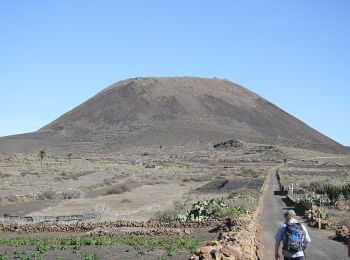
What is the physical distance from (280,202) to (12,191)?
21902 mm

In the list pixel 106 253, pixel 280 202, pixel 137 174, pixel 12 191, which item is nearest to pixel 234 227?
pixel 106 253

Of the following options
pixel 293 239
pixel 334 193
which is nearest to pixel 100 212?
pixel 334 193

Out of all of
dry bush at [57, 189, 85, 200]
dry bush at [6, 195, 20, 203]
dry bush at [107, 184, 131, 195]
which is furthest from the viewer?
dry bush at [107, 184, 131, 195]

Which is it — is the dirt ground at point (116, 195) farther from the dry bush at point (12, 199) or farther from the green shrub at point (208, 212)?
the green shrub at point (208, 212)

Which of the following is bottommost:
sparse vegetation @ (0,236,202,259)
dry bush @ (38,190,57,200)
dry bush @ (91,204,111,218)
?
dry bush @ (91,204,111,218)

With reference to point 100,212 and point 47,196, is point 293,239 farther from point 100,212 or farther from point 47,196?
point 47,196

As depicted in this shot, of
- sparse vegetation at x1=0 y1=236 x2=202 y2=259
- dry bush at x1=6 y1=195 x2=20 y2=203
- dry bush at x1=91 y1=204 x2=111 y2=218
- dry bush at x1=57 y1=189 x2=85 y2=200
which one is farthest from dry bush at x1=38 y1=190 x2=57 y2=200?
sparse vegetation at x1=0 y1=236 x2=202 y2=259

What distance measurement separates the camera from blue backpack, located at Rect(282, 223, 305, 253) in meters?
11.2

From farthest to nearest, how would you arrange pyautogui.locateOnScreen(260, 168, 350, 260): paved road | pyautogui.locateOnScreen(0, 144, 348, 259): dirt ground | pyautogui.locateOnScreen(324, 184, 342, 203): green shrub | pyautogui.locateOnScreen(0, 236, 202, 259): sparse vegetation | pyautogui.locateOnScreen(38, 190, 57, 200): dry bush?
Answer: 1. pyautogui.locateOnScreen(38, 190, 57, 200): dry bush
2. pyautogui.locateOnScreen(324, 184, 342, 203): green shrub
3. pyautogui.locateOnScreen(0, 144, 348, 259): dirt ground
4. pyautogui.locateOnScreen(260, 168, 350, 260): paved road
5. pyautogui.locateOnScreen(0, 236, 202, 259): sparse vegetation

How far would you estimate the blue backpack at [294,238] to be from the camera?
36.9 feet

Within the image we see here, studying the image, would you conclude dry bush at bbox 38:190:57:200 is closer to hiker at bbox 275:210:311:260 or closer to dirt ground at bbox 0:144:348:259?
dirt ground at bbox 0:144:348:259

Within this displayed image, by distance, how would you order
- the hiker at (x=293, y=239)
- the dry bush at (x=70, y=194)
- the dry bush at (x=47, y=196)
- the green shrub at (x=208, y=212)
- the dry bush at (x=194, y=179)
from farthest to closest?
the dry bush at (x=194, y=179) → the dry bush at (x=70, y=194) → the dry bush at (x=47, y=196) → the green shrub at (x=208, y=212) → the hiker at (x=293, y=239)

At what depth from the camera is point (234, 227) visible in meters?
22.6

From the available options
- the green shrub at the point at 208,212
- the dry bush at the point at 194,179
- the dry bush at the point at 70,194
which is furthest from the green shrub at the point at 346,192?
the dry bush at the point at 194,179
